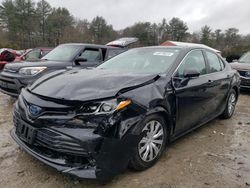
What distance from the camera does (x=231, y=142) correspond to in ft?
12.5

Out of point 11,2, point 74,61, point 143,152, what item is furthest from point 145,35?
point 143,152

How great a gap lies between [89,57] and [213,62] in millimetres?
3582

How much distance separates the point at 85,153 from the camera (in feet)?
7.14

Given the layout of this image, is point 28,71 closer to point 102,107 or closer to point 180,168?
point 102,107

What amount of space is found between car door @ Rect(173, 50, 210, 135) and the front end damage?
93 cm

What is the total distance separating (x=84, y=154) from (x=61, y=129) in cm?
34

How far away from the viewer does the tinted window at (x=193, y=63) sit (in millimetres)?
3285

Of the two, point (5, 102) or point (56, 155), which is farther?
point (5, 102)

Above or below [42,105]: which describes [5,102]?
below

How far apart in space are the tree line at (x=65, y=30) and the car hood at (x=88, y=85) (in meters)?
34.3

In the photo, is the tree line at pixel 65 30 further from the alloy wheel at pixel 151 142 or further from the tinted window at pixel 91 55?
the alloy wheel at pixel 151 142

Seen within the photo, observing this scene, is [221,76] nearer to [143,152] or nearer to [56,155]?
[143,152]

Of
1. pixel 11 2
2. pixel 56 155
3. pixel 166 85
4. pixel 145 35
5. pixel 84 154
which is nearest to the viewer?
pixel 84 154

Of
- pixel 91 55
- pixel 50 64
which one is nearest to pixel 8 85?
pixel 50 64
